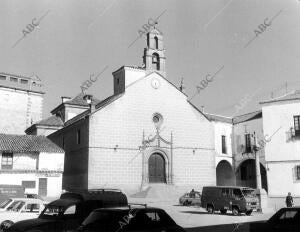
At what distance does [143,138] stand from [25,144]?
10871 millimetres

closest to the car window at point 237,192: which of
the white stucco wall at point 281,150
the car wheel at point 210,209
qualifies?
the car wheel at point 210,209

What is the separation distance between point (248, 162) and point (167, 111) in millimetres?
11306

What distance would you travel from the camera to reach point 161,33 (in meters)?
39.4

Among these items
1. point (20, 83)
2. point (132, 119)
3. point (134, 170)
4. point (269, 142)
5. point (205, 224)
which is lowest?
point (205, 224)

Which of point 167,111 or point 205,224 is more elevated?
point 167,111

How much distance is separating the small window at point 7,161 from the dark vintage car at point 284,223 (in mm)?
25809

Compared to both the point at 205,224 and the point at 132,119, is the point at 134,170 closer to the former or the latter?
the point at 132,119

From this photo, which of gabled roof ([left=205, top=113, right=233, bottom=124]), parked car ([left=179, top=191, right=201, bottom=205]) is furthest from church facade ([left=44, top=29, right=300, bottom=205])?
parked car ([left=179, top=191, right=201, bottom=205])

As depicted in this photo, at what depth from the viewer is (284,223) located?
1027cm

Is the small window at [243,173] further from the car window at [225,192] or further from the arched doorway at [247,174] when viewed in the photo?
the car window at [225,192]

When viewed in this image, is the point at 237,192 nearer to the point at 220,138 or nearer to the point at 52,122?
the point at 220,138

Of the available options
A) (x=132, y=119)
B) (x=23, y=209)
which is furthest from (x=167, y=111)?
(x=23, y=209)

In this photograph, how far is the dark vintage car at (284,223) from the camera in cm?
1001

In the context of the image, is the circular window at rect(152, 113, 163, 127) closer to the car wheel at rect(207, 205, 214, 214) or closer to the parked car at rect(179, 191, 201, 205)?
the parked car at rect(179, 191, 201, 205)
